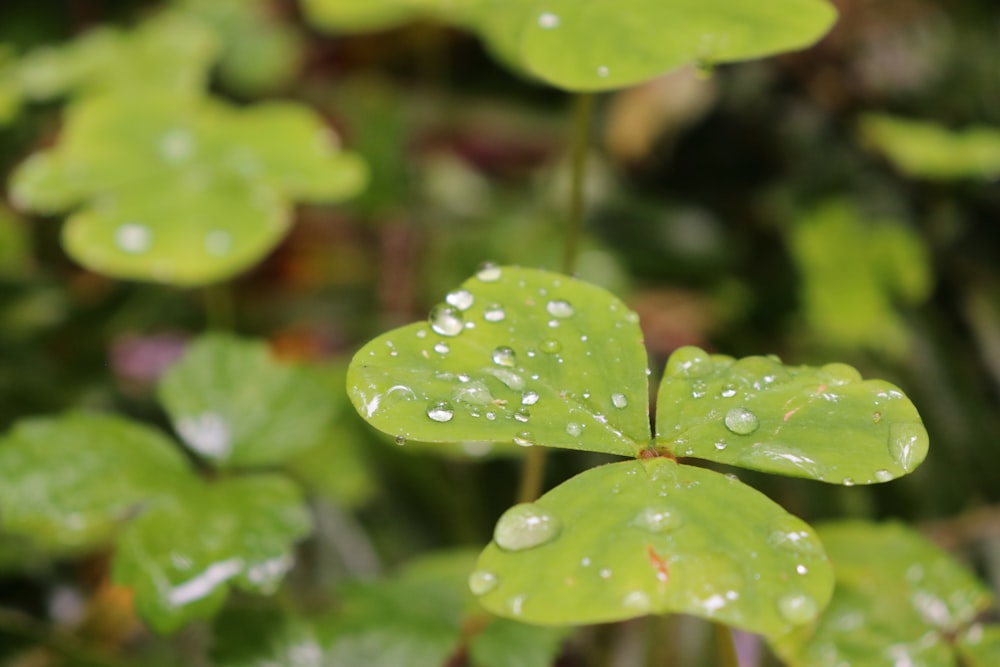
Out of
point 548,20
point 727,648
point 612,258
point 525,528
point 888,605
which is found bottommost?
point 612,258

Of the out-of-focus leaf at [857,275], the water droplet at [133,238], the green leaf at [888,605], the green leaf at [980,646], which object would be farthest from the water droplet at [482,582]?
the out-of-focus leaf at [857,275]

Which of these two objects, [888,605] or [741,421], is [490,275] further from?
[888,605]

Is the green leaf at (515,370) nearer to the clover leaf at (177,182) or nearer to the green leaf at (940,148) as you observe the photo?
the clover leaf at (177,182)

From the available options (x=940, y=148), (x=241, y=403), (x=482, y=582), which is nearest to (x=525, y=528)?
(x=482, y=582)

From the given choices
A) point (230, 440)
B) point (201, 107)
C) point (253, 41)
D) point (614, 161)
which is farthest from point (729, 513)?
point (253, 41)

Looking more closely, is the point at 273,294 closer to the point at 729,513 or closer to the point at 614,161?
the point at 614,161
